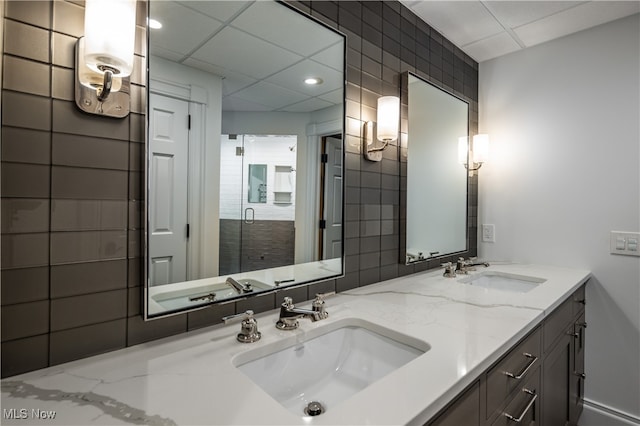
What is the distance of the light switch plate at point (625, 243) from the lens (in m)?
1.77

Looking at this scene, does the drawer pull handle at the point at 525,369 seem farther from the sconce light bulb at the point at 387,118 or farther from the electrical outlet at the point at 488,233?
the electrical outlet at the point at 488,233

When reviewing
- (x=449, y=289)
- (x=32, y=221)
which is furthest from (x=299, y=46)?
(x=449, y=289)

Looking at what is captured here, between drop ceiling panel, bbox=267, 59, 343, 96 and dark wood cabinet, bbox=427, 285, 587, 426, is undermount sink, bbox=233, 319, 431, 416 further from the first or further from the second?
drop ceiling panel, bbox=267, 59, 343, 96

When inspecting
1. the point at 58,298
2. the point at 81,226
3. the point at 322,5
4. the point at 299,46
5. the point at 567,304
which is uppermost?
the point at 322,5

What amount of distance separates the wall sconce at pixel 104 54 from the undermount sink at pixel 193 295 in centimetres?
50

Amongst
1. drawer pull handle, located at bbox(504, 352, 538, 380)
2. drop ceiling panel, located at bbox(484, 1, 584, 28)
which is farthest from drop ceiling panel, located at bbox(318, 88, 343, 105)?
drawer pull handle, located at bbox(504, 352, 538, 380)

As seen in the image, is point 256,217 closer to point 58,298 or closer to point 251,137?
point 251,137

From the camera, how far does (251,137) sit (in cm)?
112

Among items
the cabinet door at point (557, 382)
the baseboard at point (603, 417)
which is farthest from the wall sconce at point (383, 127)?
the baseboard at point (603, 417)

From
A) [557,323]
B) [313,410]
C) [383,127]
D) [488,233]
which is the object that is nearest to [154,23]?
[383,127]

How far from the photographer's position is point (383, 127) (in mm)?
1479

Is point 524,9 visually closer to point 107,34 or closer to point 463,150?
point 463,150

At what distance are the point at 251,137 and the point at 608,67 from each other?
213 centimetres

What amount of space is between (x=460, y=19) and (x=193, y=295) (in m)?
2.00
